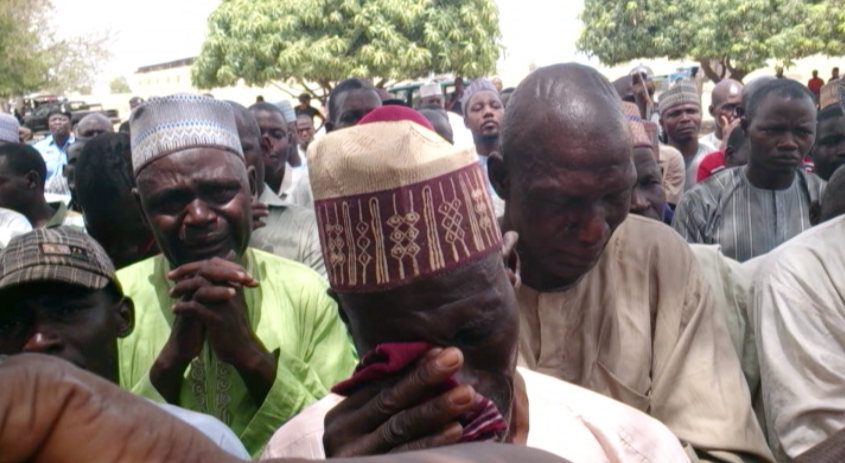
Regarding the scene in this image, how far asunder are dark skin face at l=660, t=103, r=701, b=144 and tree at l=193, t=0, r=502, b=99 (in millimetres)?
15756

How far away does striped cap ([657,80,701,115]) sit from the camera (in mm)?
8352

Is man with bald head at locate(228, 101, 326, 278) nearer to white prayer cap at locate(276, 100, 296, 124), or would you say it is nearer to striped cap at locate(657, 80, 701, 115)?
white prayer cap at locate(276, 100, 296, 124)

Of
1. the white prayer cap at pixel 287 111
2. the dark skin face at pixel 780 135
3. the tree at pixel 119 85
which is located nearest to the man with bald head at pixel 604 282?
the dark skin face at pixel 780 135

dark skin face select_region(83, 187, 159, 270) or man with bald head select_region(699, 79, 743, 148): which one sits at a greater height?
dark skin face select_region(83, 187, 159, 270)

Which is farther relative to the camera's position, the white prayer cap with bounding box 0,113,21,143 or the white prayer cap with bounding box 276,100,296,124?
the white prayer cap with bounding box 276,100,296,124

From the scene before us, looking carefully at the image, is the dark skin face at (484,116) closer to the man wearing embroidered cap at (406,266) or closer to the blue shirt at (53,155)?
the blue shirt at (53,155)

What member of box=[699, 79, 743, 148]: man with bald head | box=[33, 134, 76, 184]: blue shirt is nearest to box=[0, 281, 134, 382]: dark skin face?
box=[699, 79, 743, 148]: man with bald head

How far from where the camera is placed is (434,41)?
24828 millimetres

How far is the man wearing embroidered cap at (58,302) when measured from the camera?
2.56m

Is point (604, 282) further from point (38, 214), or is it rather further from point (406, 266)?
point (38, 214)

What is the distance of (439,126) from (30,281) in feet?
15.5

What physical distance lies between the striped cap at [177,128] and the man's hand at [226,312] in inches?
21.3

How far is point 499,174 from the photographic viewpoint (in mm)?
2785

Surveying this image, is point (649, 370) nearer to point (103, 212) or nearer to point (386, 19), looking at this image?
point (103, 212)
